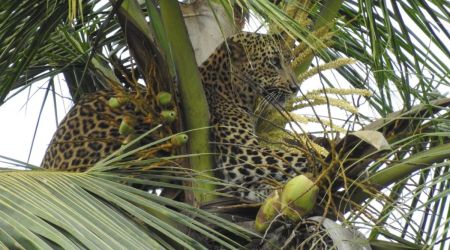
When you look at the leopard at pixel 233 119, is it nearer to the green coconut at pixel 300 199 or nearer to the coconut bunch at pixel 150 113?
the coconut bunch at pixel 150 113

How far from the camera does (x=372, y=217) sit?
418cm

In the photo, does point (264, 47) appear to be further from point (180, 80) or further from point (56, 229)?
point (56, 229)

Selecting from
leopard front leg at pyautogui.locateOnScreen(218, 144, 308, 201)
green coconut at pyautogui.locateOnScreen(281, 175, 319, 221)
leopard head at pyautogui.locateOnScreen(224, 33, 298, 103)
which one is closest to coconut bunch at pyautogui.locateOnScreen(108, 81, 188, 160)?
green coconut at pyautogui.locateOnScreen(281, 175, 319, 221)

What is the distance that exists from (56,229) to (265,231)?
54.3 inches

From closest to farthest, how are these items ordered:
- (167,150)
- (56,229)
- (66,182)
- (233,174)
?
1. (56,229)
2. (66,182)
3. (167,150)
4. (233,174)

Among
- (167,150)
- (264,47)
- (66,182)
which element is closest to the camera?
(66,182)

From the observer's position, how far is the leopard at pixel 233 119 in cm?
632

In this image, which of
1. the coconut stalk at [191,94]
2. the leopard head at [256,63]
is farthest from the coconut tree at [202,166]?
the leopard head at [256,63]

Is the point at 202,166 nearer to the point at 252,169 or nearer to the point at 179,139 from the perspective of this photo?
the point at 179,139

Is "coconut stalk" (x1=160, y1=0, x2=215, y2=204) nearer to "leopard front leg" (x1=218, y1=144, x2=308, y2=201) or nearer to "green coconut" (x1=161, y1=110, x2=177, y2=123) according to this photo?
"green coconut" (x1=161, y1=110, x2=177, y2=123)

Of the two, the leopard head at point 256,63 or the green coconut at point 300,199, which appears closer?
the green coconut at point 300,199

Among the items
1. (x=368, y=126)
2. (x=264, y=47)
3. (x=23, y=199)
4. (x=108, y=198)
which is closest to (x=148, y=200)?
(x=108, y=198)

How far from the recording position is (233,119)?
7180mm

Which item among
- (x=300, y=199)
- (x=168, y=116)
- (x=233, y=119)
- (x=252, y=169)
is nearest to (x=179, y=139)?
(x=168, y=116)
